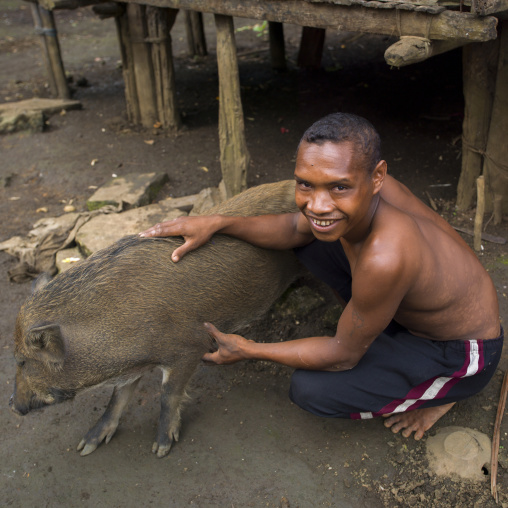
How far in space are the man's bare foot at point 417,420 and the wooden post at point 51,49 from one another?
6.79m

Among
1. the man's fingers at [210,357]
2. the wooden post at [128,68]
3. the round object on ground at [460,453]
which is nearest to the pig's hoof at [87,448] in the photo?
the man's fingers at [210,357]

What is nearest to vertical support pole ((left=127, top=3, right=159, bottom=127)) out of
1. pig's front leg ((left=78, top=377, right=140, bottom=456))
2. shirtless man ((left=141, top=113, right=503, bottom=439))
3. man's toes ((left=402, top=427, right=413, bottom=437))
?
shirtless man ((left=141, top=113, right=503, bottom=439))

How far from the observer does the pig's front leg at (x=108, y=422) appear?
10.4ft

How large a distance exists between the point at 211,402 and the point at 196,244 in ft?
3.48

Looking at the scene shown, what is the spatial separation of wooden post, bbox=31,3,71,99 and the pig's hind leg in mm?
6047

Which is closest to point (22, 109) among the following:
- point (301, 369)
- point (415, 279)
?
point (301, 369)

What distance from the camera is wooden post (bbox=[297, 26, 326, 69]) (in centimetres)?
825

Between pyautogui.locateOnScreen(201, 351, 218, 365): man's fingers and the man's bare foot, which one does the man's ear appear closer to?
pyautogui.locateOnScreen(201, 351, 218, 365): man's fingers

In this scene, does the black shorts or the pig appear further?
the pig

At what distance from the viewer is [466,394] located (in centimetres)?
283

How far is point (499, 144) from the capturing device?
4.38 metres

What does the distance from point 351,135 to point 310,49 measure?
6975 mm

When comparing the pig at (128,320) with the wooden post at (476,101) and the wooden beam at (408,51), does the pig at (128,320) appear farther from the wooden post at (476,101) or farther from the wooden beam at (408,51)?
the wooden post at (476,101)

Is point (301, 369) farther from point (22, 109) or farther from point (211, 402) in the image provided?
point (22, 109)
